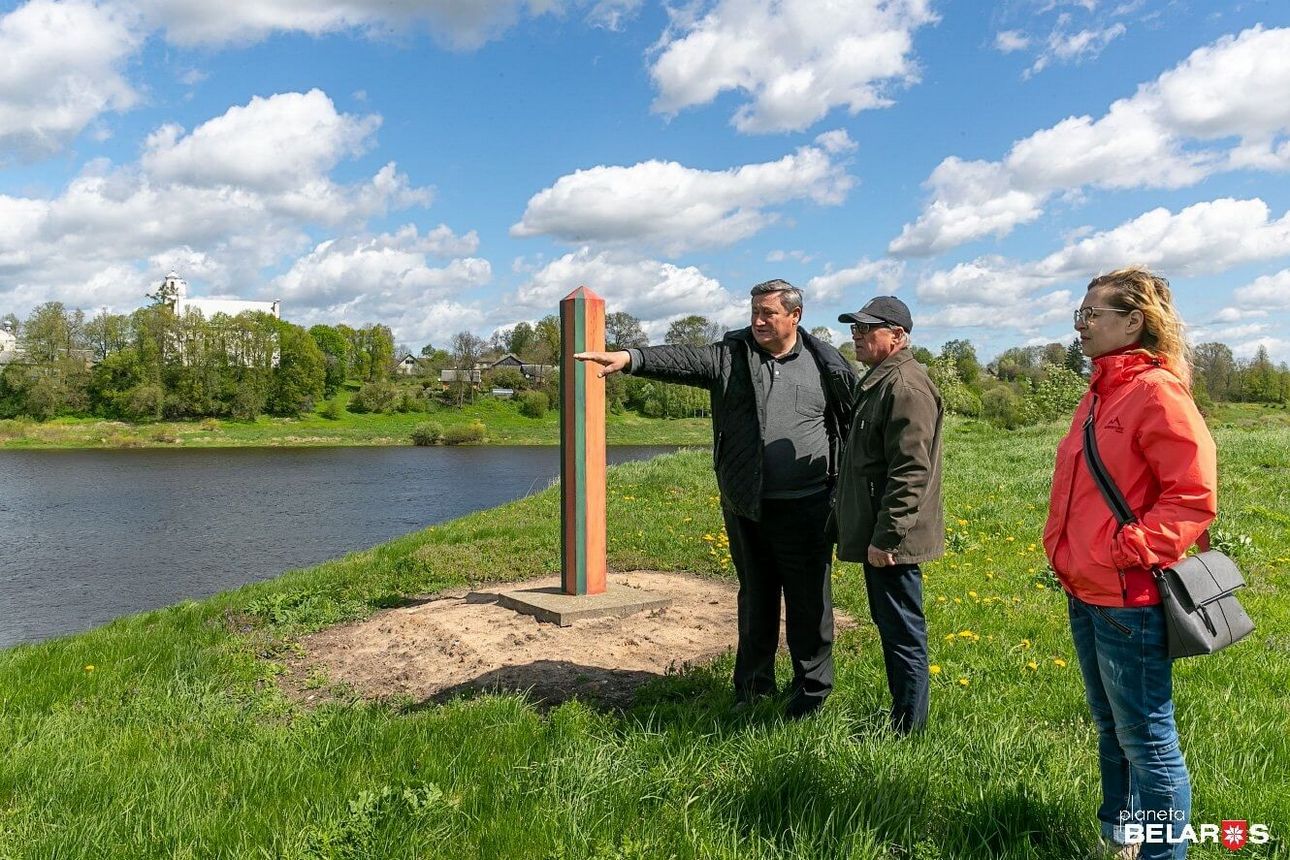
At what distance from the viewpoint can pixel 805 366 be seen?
14.3ft

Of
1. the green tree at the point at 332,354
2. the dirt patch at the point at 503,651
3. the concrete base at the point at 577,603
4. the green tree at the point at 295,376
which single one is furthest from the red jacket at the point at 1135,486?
the green tree at the point at 332,354

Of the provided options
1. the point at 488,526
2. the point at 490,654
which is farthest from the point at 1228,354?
the point at 490,654

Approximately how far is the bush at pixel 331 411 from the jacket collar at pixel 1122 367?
68.3 meters

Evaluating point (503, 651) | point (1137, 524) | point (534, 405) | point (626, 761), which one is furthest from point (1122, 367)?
point (534, 405)

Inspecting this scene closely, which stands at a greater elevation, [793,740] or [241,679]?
[793,740]

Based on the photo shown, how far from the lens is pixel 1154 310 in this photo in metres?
2.64

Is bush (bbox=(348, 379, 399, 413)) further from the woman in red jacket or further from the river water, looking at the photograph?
the woman in red jacket

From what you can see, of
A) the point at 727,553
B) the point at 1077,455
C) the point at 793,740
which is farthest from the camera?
the point at 727,553

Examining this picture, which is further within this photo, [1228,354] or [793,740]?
[1228,354]

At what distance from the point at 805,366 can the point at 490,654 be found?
9.13 ft

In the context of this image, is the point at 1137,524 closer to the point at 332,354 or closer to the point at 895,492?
the point at 895,492

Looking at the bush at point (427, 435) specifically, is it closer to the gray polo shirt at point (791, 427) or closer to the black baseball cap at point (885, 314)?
the gray polo shirt at point (791, 427)

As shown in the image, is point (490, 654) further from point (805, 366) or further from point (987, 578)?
point (987, 578)

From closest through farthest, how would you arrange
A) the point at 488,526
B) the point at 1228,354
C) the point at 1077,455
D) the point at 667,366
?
the point at 1077,455, the point at 667,366, the point at 488,526, the point at 1228,354
